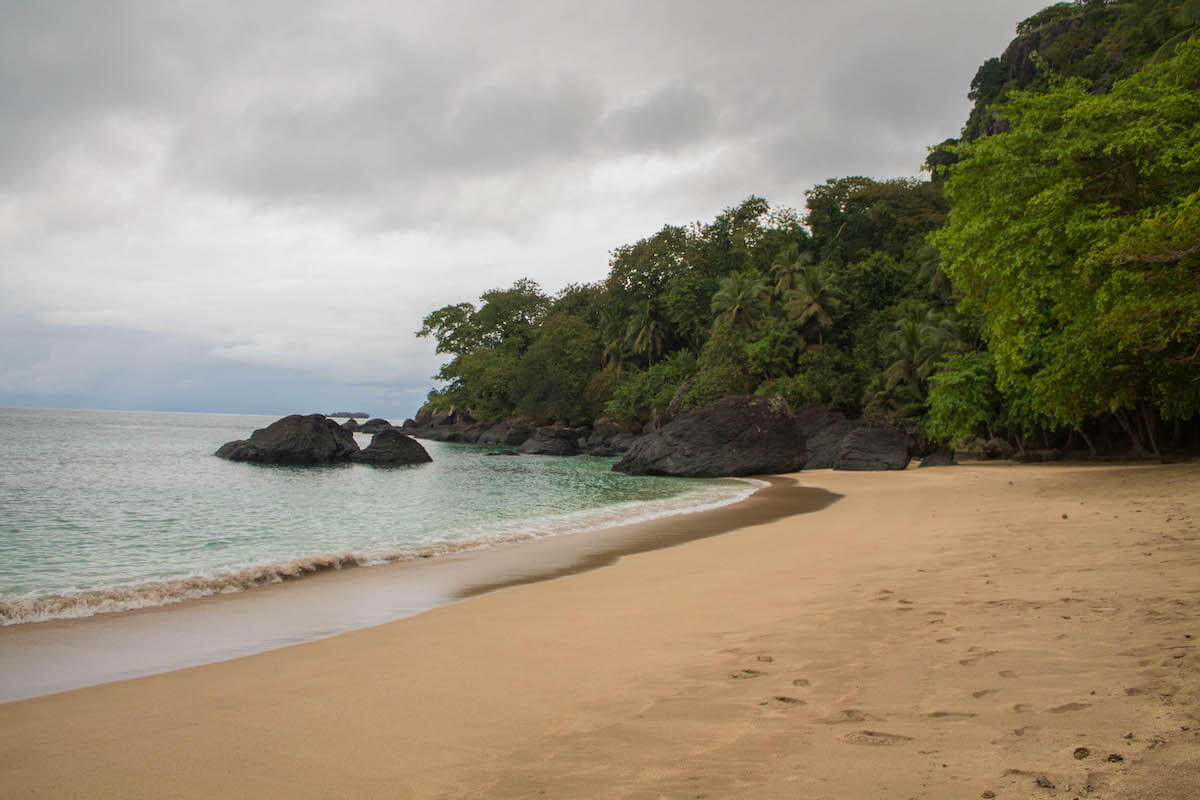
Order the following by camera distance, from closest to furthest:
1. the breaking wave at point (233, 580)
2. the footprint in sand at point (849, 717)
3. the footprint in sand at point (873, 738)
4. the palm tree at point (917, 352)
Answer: the footprint in sand at point (873, 738) → the footprint in sand at point (849, 717) → the breaking wave at point (233, 580) → the palm tree at point (917, 352)

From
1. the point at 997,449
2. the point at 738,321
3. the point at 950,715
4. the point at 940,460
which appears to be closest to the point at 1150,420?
the point at 997,449

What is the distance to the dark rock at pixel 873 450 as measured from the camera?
2794cm

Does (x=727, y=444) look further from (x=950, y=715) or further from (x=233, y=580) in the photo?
(x=950, y=715)

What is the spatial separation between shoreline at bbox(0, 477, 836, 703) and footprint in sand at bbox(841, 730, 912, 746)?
462 cm

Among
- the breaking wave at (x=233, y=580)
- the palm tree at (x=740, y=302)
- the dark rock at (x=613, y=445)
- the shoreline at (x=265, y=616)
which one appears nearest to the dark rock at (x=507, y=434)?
the dark rock at (x=613, y=445)

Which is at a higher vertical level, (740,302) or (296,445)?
(740,302)

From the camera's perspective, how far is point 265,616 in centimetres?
674

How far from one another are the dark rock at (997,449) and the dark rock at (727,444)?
7771 mm

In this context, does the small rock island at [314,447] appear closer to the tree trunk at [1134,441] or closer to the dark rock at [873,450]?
the dark rock at [873,450]

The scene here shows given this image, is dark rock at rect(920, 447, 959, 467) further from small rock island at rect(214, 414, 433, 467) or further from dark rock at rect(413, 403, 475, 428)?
dark rock at rect(413, 403, 475, 428)

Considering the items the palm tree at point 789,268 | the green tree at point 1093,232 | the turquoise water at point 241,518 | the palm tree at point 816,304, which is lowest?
the turquoise water at point 241,518

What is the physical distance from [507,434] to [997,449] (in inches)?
1542

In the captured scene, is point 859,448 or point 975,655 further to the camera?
point 859,448

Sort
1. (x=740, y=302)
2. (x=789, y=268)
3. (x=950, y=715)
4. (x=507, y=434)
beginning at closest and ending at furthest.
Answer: (x=950, y=715)
(x=740, y=302)
(x=789, y=268)
(x=507, y=434)
